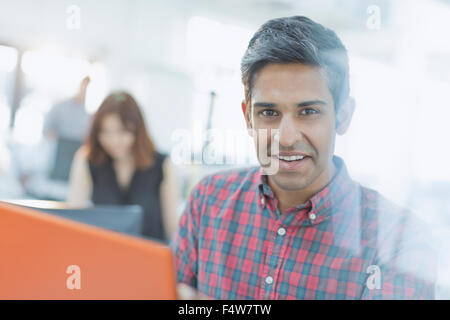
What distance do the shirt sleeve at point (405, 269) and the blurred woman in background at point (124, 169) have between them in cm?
80

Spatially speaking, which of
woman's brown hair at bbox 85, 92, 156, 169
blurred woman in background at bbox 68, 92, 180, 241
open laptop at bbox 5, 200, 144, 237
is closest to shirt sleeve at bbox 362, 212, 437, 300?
open laptop at bbox 5, 200, 144, 237

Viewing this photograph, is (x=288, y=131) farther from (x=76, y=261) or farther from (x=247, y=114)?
(x=76, y=261)

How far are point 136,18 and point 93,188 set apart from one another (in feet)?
2.49

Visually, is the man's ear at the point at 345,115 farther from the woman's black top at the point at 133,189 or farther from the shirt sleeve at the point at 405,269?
the woman's black top at the point at 133,189

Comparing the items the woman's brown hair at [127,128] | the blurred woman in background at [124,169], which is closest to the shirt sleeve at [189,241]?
the blurred woman in background at [124,169]

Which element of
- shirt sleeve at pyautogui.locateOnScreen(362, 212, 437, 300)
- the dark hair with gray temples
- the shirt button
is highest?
the dark hair with gray temples

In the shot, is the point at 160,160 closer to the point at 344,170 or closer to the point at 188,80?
the point at 188,80

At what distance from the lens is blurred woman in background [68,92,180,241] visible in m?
1.47

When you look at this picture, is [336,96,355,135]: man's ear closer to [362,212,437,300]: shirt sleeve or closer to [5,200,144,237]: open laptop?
[362,212,437,300]: shirt sleeve

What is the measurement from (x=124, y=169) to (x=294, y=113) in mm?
955

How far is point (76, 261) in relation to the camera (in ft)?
1.38

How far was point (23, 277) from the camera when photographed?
0.50 meters

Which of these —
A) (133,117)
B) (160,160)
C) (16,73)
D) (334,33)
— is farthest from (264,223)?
(16,73)

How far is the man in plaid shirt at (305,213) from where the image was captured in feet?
2.21
